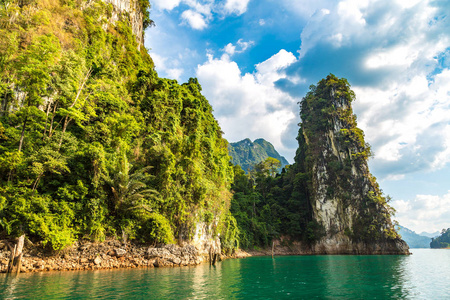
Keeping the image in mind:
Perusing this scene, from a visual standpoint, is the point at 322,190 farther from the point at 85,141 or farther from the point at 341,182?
the point at 85,141

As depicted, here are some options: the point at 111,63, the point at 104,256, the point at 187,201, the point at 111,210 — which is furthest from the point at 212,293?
the point at 111,63

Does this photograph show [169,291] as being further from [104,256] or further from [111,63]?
[111,63]

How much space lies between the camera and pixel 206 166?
98.3 ft

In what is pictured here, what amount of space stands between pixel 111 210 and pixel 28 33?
645 inches

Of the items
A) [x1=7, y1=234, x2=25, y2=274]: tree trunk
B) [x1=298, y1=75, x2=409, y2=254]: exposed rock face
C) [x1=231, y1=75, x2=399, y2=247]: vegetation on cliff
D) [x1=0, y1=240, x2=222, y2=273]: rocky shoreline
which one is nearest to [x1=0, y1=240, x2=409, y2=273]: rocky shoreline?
[x1=0, y1=240, x2=222, y2=273]: rocky shoreline

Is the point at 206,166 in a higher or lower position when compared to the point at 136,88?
lower

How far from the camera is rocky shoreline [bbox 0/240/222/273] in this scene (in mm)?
14672

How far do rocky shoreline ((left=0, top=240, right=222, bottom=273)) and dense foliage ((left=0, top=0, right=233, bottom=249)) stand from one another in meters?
0.75

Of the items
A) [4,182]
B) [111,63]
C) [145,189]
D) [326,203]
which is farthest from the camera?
[326,203]

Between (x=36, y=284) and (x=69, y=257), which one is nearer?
(x=36, y=284)

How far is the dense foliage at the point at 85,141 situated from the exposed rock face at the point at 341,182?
108ft

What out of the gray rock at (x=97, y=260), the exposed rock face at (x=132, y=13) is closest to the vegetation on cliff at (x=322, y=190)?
the gray rock at (x=97, y=260)

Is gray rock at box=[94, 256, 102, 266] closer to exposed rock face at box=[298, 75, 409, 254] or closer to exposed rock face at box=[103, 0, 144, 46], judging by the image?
exposed rock face at box=[103, 0, 144, 46]

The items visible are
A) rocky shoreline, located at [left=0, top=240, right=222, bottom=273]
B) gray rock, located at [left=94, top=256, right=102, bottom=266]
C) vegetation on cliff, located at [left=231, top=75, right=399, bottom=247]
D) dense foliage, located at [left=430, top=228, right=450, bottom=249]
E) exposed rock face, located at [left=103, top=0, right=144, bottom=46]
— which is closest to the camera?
rocky shoreline, located at [left=0, top=240, right=222, bottom=273]
